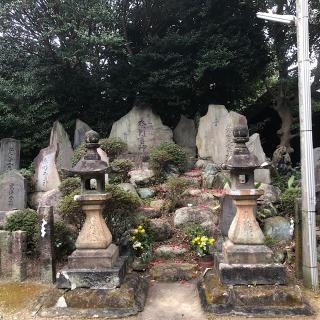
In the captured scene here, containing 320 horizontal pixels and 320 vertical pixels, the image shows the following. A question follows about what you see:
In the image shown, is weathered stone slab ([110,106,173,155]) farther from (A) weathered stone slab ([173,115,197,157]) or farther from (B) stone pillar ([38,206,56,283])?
(B) stone pillar ([38,206,56,283])

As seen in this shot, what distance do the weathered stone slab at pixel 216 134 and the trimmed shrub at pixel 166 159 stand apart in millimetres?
1190

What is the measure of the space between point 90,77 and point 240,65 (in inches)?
233

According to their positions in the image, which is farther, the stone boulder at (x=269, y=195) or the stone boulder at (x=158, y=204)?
the stone boulder at (x=158, y=204)

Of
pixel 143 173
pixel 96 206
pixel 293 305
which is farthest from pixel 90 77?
pixel 293 305

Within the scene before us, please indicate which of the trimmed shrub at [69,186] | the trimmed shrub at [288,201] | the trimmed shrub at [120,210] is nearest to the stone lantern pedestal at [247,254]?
the trimmed shrub at [120,210]

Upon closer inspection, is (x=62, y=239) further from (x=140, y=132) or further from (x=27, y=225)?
(x=140, y=132)

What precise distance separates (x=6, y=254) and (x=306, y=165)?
5211 millimetres

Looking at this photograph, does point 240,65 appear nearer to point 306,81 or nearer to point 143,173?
point 143,173

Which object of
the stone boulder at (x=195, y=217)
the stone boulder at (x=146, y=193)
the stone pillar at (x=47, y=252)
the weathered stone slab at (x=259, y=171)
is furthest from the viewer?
the weathered stone slab at (x=259, y=171)

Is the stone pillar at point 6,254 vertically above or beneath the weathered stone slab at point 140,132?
beneath

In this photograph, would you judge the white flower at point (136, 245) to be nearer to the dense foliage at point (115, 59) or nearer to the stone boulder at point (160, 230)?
the stone boulder at point (160, 230)

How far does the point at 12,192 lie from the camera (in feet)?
30.7

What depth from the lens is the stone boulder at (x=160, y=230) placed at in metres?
7.11

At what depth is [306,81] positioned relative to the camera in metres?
5.34
